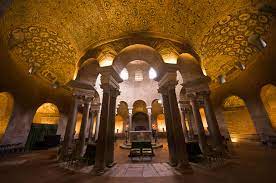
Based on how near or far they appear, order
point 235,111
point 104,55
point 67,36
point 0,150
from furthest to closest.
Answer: point 235,111
point 0,150
point 67,36
point 104,55

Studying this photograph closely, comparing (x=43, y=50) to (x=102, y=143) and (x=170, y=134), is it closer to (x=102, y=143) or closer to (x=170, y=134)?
(x=102, y=143)

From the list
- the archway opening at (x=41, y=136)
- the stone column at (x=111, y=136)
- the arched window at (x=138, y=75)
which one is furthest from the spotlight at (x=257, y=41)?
the archway opening at (x=41, y=136)

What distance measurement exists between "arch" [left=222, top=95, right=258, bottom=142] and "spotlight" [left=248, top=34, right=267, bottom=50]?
19.0 ft

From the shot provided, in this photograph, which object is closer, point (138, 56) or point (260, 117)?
point (138, 56)

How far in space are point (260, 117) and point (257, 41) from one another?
5320 mm

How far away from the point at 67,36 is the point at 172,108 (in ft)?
22.2

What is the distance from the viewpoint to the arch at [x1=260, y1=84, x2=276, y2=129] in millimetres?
8538

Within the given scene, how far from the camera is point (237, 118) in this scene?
1286 centimetres

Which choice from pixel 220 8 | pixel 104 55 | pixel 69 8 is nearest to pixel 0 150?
pixel 104 55

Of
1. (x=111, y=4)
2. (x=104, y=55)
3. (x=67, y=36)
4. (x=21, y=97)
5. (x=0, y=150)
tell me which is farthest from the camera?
(x=21, y=97)

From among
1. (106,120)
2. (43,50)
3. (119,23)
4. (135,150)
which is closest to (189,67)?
(119,23)

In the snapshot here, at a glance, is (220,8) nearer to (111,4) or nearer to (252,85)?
(111,4)

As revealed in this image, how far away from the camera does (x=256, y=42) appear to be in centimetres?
761

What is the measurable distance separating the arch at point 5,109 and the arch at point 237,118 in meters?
17.4
